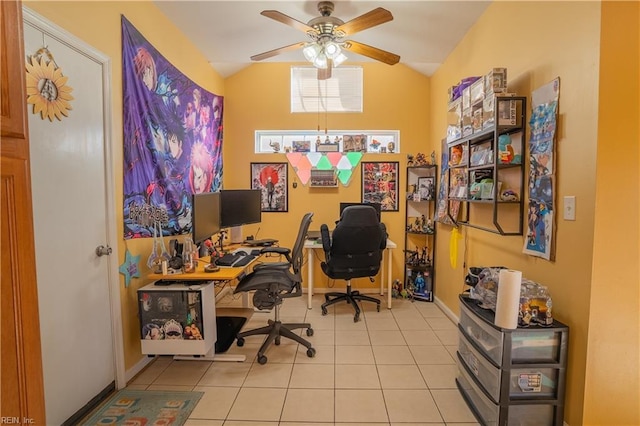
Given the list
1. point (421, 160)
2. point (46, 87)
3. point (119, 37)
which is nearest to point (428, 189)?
point (421, 160)

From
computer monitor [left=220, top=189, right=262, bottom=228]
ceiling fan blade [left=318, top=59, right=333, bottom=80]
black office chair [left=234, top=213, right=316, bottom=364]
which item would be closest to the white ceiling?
ceiling fan blade [left=318, top=59, right=333, bottom=80]

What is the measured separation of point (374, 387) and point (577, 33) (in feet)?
7.99

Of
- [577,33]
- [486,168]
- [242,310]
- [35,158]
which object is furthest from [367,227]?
[35,158]

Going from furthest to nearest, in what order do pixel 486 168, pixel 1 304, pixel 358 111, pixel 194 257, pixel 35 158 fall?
pixel 358 111 → pixel 194 257 → pixel 486 168 → pixel 35 158 → pixel 1 304

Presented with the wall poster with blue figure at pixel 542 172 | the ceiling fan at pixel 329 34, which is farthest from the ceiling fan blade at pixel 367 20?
the wall poster with blue figure at pixel 542 172

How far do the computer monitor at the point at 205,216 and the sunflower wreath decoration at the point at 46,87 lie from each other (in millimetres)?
988

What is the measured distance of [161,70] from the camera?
8.62 ft

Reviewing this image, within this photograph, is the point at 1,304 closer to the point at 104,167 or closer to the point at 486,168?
the point at 104,167

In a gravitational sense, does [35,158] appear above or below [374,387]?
above

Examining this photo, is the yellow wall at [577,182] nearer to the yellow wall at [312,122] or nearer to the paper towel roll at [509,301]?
the paper towel roll at [509,301]

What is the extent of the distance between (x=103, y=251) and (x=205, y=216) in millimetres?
826

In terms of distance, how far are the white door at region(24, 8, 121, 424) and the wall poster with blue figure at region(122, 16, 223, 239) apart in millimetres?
218

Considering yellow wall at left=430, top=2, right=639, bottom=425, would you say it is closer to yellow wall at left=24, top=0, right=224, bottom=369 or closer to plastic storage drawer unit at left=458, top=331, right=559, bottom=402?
plastic storage drawer unit at left=458, top=331, right=559, bottom=402

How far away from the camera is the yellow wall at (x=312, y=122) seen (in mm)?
4078
